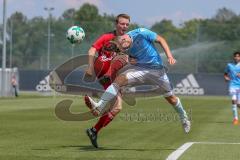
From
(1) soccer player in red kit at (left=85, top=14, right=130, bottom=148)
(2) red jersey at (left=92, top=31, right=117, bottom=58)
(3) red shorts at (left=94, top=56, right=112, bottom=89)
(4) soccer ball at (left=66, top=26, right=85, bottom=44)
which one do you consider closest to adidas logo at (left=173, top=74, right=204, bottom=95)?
(4) soccer ball at (left=66, top=26, right=85, bottom=44)

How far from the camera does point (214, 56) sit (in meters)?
63.8

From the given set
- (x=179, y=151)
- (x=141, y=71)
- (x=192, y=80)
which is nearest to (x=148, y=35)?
(x=141, y=71)

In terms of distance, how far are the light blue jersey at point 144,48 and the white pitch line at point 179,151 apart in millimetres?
1509

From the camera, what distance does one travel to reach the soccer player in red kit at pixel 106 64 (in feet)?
37.1

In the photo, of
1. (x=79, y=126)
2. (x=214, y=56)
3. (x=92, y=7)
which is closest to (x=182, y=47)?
(x=214, y=56)

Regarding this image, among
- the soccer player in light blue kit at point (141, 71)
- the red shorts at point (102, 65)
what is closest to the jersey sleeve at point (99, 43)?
the soccer player in light blue kit at point (141, 71)

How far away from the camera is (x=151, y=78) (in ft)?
37.7

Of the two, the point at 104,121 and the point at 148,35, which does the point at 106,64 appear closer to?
the point at 104,121

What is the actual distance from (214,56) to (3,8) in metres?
23.2

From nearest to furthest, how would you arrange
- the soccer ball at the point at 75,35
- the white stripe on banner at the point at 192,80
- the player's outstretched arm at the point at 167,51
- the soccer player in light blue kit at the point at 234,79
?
the player's outstretched arm at the point at 167,51 < the soccer ball at the point at 75,35 < the soccer player in light blue kit at the point at 234,79 < the white stripe on banner at the point at 192,80

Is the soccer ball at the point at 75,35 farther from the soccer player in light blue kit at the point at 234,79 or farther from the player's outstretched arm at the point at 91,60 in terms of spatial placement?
the soccer player in light blue kit at the point at 234,79

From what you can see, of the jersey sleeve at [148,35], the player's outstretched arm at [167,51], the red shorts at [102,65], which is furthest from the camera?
the red shorts at [102,65]

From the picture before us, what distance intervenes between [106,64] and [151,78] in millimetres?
1714

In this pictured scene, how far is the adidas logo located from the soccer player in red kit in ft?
162
